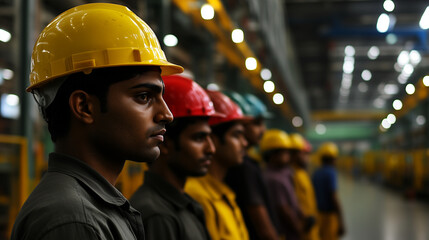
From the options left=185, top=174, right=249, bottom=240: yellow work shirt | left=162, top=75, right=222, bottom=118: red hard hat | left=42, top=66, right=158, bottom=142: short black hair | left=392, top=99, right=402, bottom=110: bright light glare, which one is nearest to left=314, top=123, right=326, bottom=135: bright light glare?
left=392, top=99, right=402, bottom=110: bright light glare

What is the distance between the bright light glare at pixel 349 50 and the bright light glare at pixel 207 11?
14.9 meters

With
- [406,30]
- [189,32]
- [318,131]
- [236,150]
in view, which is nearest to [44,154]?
[189,32]

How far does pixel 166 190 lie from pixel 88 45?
115cm

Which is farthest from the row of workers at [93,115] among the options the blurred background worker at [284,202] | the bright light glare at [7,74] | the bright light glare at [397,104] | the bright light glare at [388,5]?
the bright light glare at [397,104]

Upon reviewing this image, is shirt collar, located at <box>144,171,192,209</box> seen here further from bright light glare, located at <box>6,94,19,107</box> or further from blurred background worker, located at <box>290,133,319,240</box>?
blurred background worker, located at <box>290,133,319,240</box>

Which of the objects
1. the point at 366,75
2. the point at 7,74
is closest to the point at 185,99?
the point at 7,74

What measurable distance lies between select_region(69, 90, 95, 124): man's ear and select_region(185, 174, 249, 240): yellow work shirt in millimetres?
1589

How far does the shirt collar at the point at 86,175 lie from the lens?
1.53 metres

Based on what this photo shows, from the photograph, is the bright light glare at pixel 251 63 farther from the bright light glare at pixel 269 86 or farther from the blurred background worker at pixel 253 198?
the blurred background worker at pixel 253 198

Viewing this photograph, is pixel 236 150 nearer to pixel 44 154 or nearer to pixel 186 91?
pixel 186 91

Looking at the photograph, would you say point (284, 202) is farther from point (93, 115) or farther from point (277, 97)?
point (277, 97)

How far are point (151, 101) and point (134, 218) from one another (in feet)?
1.15

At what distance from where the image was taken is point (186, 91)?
2.99 meters

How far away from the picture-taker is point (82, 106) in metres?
1.61
